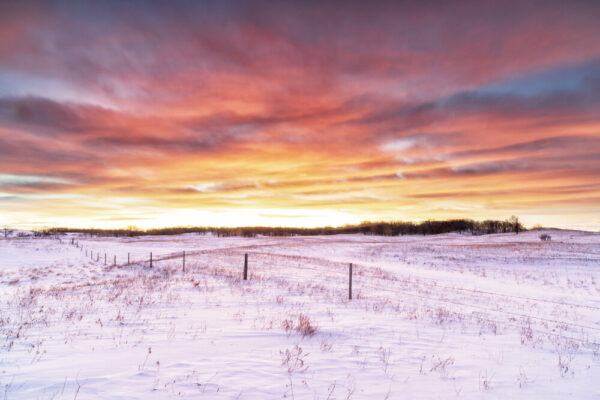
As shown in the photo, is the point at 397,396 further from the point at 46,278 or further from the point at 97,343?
the point at 46,278

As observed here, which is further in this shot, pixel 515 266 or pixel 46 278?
pixel 515 266

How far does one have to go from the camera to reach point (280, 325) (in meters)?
10.7

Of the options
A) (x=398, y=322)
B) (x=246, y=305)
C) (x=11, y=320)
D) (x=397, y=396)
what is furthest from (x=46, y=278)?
(x=397, y=396)

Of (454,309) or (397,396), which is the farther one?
(454,309)

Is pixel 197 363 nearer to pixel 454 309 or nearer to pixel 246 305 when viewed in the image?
pixel 246 305

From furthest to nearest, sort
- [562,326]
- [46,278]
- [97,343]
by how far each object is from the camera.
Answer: [46,278] < [562,326] < [97,343]

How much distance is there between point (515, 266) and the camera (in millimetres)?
36438

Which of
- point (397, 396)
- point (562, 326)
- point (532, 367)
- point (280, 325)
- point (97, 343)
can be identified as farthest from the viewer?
point (562, 326)

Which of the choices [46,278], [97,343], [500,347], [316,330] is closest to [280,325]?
[316,330]

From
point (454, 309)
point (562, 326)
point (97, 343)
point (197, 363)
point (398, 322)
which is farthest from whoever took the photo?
point (454, 309)

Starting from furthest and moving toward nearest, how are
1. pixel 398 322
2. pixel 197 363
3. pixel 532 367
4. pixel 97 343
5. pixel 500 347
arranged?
pixel 398 322 < pixel 500 347 < pixel 97 343 < pixel 532 367 < pixel 197 363

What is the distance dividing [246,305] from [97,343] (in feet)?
19.4

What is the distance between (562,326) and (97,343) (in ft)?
51.7

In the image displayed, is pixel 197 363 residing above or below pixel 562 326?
above
